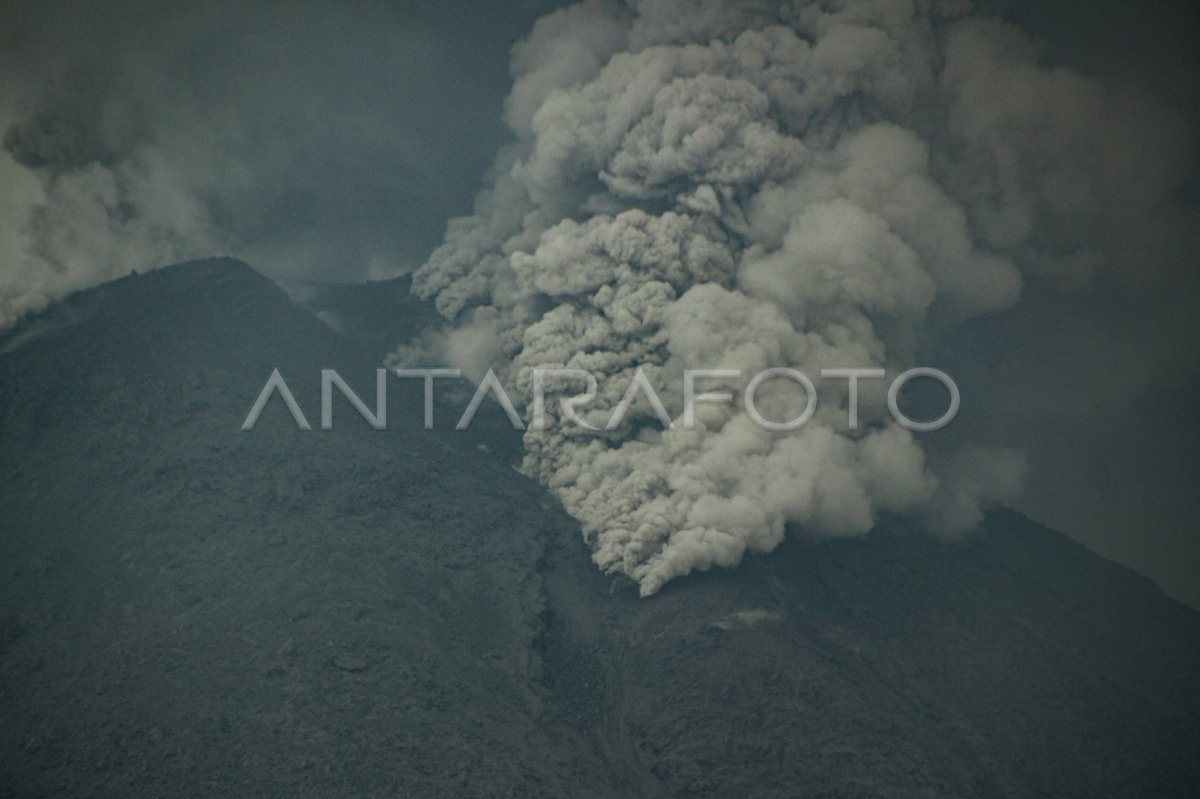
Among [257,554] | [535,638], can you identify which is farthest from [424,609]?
[257,554]

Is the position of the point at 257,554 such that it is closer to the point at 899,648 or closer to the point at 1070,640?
the point at 899,648

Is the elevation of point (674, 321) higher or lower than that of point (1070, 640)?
higher

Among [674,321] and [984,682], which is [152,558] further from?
[984,682]

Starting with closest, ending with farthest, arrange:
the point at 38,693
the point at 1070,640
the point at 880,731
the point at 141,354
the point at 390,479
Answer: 1. the point at 38,693
2. the point at 880,731
3. the point at 1070,640
4. the point at 390,479
5. the point at 141,354

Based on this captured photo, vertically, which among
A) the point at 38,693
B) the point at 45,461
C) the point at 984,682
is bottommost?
the point at 984,682

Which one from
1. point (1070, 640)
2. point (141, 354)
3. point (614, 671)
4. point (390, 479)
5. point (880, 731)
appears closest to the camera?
point (880, 731)

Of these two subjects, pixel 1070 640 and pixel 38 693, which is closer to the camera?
pixel 38 693

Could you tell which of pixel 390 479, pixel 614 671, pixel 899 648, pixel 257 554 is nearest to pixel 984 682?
pixel 899 648
